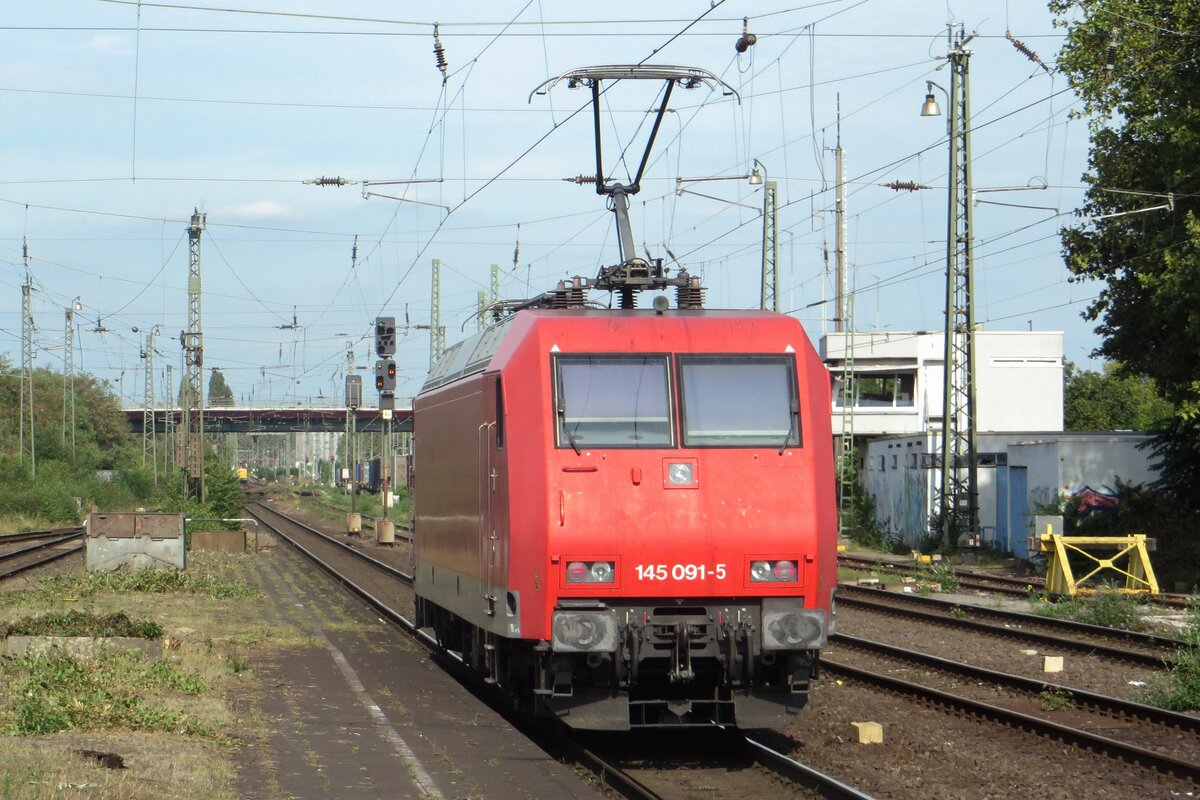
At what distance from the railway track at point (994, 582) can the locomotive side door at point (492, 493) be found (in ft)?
47.5

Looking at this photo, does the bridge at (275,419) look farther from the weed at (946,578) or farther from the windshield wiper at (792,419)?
the windshield wiper at (792,419)

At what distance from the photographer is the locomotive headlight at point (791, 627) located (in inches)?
416

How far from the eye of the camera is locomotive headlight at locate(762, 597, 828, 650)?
1058 cm

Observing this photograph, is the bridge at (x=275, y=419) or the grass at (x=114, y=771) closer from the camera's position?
the grass at (x=114, y=771)

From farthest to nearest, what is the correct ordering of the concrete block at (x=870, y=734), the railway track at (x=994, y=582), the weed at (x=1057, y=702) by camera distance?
the railway track at (x=994, y=582) → the weed at (x=1057, y=702) → the concrete block at (x=870, y=734)

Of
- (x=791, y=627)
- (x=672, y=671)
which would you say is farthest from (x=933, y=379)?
(x=672, y=671)

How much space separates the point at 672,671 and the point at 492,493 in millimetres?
2177

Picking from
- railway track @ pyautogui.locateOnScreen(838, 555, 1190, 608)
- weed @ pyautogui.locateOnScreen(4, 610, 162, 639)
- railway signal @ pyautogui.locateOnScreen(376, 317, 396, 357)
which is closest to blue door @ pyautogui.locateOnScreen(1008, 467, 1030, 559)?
railway track @ pyautogui.locateOnScreen(838, 555, 1190, 608)

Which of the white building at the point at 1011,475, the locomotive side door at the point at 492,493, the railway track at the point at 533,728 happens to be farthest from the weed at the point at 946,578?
the locomotive side door at the point at 492,493

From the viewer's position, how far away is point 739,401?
11.2m

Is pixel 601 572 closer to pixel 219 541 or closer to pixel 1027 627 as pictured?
pixel 1027 627

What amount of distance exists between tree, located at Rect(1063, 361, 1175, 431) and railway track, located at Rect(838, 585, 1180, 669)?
176 feet

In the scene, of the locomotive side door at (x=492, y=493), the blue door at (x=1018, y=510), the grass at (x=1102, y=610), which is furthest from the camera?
the blue door at (x=1018, y=510)

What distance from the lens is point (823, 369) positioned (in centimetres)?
1145
